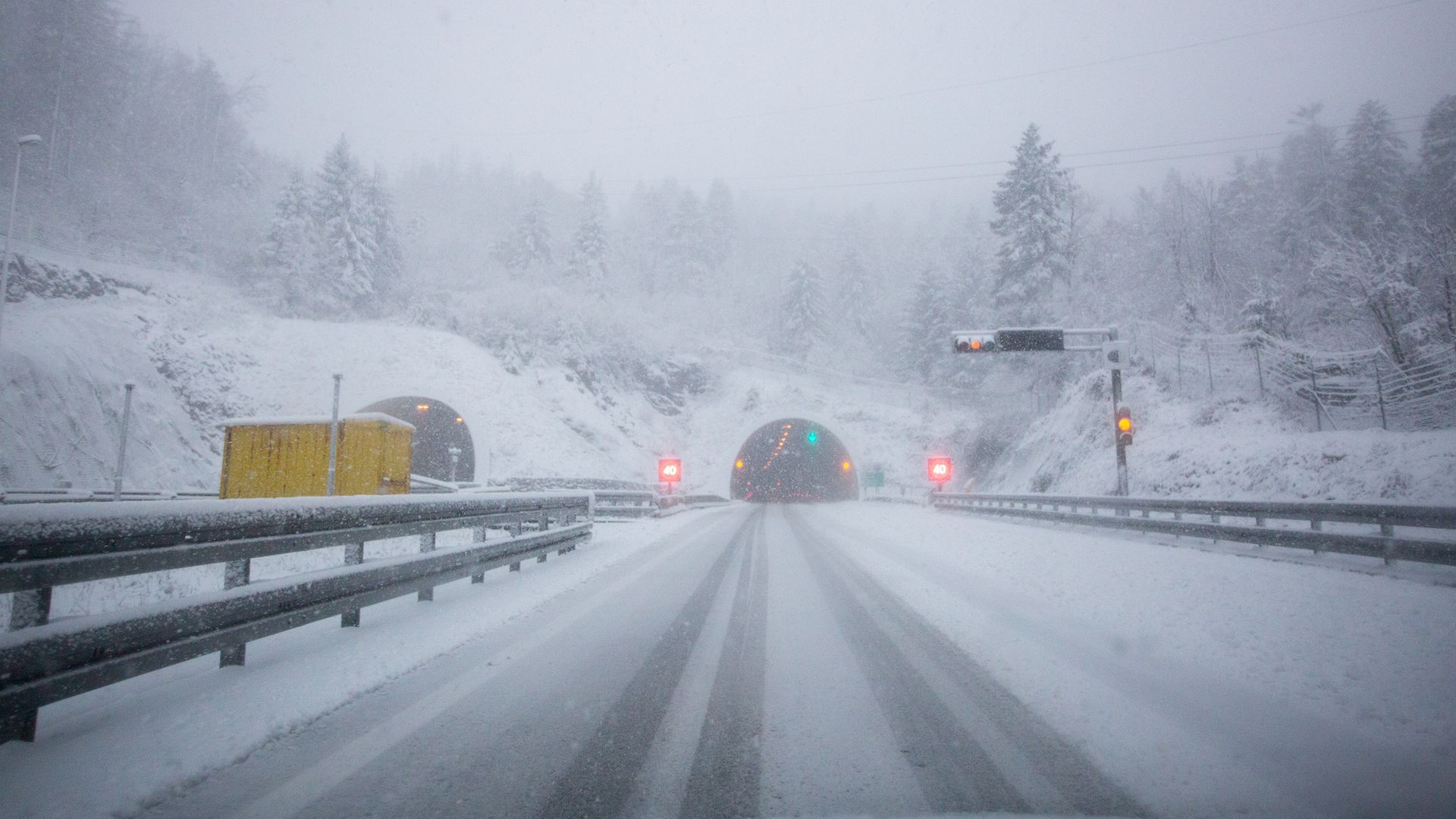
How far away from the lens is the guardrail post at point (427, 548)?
6.20 m

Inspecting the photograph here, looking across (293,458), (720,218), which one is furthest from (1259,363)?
(720,218)

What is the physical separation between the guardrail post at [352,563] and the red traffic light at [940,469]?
93.1 feet

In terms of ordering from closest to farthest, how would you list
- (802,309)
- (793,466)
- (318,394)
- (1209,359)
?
(1209,359) → (318,394) → (802,309) → (793,466)

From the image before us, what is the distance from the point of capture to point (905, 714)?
11.0ft

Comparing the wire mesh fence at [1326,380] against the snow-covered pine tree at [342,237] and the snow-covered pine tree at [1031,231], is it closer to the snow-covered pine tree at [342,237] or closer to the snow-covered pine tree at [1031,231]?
the snow-covered pine tree at [1031,231]

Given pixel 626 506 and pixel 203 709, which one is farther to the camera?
pixel 626 506

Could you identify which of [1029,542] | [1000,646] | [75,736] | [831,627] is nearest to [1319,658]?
[1000,646]

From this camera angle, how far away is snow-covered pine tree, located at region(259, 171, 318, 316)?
115 ft

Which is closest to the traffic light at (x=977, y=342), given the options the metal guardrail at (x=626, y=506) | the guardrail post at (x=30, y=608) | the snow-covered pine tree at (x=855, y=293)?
the metal guardrail at (x=626, y=506)

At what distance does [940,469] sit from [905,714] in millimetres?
28849

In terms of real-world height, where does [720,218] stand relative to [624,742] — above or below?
above

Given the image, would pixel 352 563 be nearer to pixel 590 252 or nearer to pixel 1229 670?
pixel 1229 670

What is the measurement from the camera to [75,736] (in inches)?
109

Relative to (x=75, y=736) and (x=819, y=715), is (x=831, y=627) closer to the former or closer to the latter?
(x=819, y=715)
